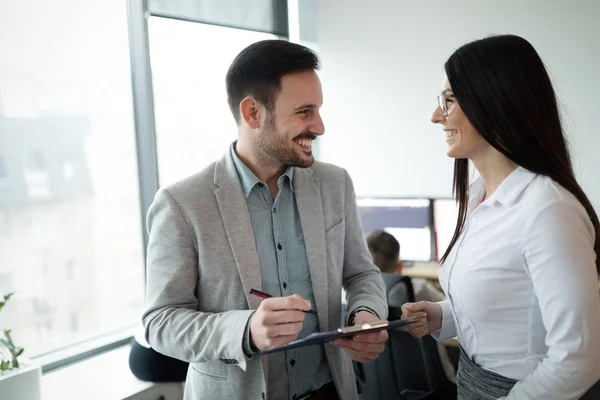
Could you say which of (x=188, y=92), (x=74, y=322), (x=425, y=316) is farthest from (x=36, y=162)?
(x=425, y=316)

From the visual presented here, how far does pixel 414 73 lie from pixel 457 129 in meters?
2.57

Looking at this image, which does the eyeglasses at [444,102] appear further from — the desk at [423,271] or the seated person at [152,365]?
the desk at [423,271]

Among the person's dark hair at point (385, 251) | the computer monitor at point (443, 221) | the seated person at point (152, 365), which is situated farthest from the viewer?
the computer monitor at point (443, 221)

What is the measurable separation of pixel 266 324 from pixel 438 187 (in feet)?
9.04

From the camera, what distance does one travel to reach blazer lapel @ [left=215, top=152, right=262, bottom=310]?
137cm

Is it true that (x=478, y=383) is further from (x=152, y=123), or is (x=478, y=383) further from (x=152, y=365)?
(x=152, y=123)

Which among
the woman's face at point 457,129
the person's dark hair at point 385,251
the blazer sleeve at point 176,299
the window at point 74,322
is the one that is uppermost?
the woman's face at point 457,129

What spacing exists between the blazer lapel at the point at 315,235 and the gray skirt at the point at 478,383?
0.38 meters

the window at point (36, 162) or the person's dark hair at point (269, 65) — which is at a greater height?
the person's dark hair at point (269, 65)

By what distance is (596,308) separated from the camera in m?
1.00

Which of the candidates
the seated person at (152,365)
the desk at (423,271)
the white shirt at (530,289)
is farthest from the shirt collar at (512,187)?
the desk at (423,271)

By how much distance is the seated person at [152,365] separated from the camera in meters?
2.30

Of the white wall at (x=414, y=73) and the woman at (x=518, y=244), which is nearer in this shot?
the woman at (x=518, y=244)

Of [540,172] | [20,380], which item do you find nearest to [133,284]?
[20,380]
